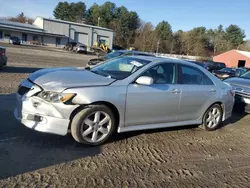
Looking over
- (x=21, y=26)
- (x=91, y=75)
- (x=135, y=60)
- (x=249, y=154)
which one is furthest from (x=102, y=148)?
(x=21, y=26)

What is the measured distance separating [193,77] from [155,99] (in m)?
1.33

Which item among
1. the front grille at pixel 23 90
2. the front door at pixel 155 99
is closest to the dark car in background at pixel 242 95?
the front door at pixel 155 99

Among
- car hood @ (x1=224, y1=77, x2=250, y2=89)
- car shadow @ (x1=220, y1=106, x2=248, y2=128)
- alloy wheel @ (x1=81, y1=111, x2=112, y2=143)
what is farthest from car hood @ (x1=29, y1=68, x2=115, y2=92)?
car hood @ (x1=224, y1=77, x2=250, y2=89)

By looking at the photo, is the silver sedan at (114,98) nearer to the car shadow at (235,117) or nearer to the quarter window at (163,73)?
the quarter window at (163,73)

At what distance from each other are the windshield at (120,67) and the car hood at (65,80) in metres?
0.29

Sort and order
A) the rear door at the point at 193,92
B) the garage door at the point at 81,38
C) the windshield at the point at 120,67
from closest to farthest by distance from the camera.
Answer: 1. the windshield at the point at 120,67
2. the rear door at the point at 193,92
3. the garage door at the point at 81,38

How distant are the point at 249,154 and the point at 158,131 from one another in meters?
1.83

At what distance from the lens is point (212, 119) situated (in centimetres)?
610

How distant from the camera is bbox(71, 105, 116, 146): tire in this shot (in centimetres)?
412

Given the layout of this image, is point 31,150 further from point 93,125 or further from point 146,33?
point 146,33

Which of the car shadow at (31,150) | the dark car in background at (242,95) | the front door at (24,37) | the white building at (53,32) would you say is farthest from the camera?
the front door at (24,37)

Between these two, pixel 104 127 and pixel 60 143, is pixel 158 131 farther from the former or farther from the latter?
pixel 60 143

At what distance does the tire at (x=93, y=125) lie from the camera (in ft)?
13.5

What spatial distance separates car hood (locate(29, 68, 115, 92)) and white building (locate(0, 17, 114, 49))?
5651 centimetres
